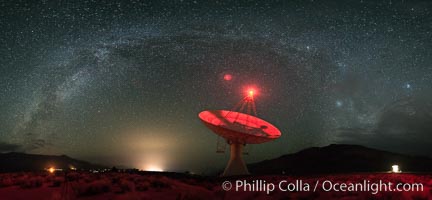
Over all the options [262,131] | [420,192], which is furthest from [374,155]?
[420,192]

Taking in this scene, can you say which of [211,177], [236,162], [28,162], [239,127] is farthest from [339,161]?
[28,162]

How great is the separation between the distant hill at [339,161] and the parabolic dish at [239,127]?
8095 centimetres

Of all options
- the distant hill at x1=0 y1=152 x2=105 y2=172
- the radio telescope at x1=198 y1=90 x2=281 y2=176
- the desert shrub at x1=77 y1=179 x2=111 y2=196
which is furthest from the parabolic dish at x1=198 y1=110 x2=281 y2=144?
the distant hill at x1=0 y1=152 x2=105 y2=172

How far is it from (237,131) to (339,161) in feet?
361

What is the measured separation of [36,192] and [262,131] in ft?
86.4

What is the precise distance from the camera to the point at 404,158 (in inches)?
5197

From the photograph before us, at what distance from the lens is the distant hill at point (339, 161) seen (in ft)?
396

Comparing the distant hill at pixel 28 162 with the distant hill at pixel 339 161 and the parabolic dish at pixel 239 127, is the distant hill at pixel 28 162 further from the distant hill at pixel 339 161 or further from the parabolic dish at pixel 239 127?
the parabolic dish at pixel 239 127

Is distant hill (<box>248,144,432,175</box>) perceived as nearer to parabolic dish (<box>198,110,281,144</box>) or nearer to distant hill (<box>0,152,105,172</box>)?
parabolic dish (<box>198,110,281,144</box>)

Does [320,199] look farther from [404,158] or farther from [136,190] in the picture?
[404,158]

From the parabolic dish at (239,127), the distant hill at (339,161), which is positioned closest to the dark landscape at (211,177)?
the distant hill at (339,161)

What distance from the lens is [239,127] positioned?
3738cm

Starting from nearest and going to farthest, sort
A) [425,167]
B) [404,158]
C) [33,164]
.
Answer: [425,167] → [404,158] → [33,164]

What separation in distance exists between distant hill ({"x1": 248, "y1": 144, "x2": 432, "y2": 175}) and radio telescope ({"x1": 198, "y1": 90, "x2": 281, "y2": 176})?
81.1 metres
